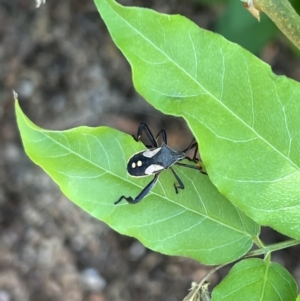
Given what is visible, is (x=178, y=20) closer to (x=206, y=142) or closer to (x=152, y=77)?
(x=152, y=77)

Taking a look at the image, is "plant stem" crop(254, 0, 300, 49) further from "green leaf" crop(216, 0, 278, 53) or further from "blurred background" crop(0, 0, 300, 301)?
"blurred background" crop(0, 0, 300, 301)

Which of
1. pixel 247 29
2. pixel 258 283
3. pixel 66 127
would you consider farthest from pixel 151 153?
pixel 66 127

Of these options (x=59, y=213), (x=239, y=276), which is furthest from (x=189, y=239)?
(x=59, y=213)

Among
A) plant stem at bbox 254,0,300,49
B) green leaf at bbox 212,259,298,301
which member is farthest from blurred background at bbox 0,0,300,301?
plant stem at bbox 254,0,300,49

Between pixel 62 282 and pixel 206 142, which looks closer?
pixel 206 142

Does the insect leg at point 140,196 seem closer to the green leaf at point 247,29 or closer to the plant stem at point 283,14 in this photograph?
the plant stem at point 283,14

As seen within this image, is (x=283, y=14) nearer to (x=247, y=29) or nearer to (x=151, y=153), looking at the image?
(x=151, y=153)
